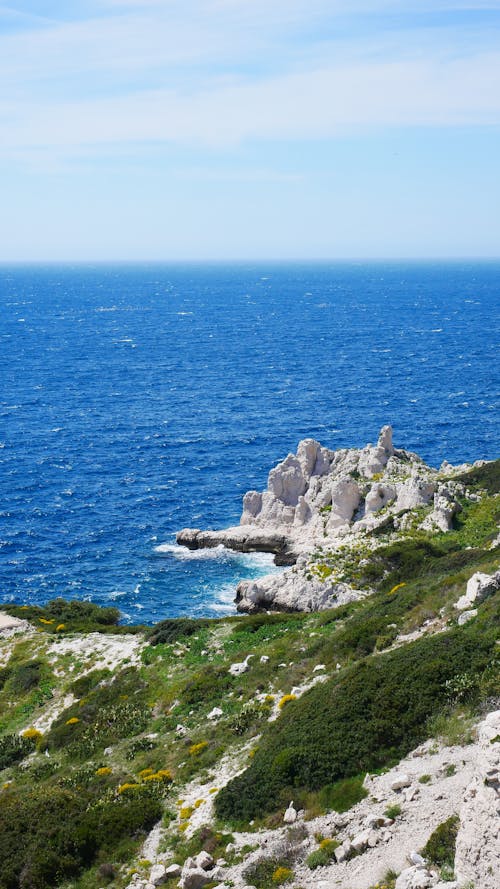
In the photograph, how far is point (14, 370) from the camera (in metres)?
181

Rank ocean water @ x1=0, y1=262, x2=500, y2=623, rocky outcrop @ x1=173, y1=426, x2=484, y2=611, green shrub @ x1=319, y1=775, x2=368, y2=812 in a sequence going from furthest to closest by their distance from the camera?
ocean water @ x1=0, y1=262, x2=500, y2=623, rocky outcrop @ x1=173, y1=426, x2=484, y2=611, green shrub @ x1=319, y1=775, x2=368, y2=812

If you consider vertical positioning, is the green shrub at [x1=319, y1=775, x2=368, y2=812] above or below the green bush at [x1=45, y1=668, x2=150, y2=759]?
above

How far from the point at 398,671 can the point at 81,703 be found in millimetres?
19224

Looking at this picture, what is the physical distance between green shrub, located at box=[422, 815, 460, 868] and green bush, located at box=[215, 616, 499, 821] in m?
5.53

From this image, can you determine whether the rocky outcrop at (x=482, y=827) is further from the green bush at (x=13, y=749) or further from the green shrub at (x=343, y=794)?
the green bush at (x=13, y=749)

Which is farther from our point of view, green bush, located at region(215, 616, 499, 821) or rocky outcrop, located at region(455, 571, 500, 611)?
rocky outcrop, located at region(455, 571, 500, 611)

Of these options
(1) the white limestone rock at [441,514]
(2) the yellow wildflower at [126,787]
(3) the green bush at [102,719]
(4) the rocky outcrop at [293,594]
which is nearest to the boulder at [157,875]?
(2) the yellow wildflower at [126,787]

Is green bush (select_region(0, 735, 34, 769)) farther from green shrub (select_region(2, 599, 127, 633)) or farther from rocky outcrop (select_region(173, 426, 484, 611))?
rocky outcrop (select_region(173, 426, 484, 611))

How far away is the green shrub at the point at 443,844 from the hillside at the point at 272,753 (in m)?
0.06

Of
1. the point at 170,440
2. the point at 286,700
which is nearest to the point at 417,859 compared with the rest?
the point at 286,700

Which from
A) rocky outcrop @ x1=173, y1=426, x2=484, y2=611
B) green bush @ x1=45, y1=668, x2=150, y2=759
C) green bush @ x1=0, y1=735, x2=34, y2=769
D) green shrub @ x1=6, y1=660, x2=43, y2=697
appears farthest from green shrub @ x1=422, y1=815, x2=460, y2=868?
rocky outcrop @ x1=173, y1=426, x2=484, y2=611

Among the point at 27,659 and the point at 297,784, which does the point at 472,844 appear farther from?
the point at 27,659

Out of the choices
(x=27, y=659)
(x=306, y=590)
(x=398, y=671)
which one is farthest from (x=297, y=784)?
(x=306, y=590)

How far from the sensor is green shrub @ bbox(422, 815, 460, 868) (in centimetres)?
1969
